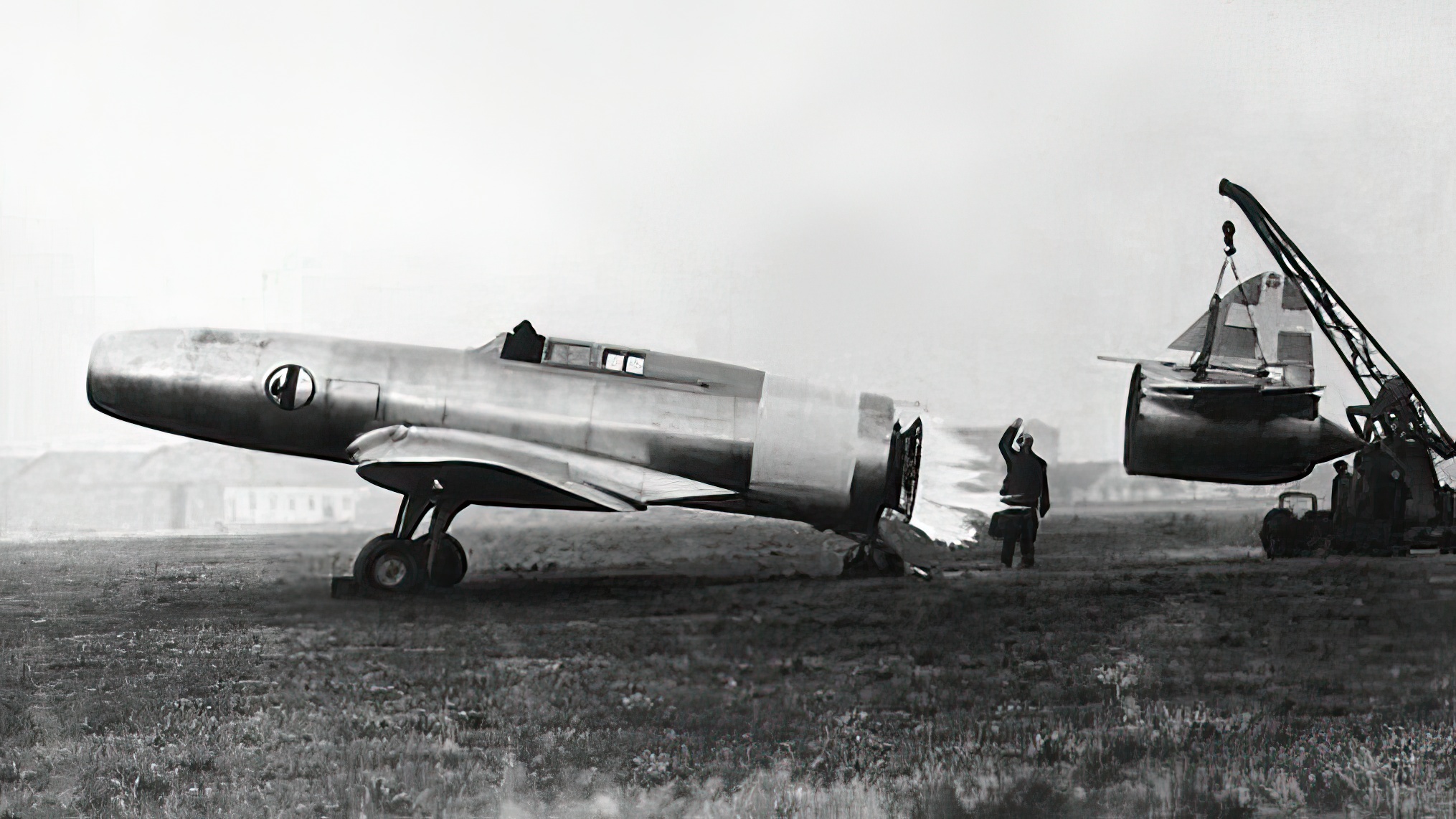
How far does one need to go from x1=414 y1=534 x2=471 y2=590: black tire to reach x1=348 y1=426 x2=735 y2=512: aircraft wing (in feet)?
0.71

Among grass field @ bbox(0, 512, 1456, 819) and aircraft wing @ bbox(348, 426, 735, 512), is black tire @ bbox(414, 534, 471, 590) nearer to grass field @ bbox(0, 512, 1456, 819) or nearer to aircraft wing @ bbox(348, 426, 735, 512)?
grass field @ bbox(0, 512, 1456, 819)

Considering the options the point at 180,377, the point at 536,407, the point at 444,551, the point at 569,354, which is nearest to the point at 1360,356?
the point at 569,354

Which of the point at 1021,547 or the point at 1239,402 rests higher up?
the point at 1239,402

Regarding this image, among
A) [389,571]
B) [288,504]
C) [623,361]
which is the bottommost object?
[389,571]

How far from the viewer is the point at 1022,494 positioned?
473 centimetres

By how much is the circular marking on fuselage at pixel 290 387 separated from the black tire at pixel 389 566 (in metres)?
0.63

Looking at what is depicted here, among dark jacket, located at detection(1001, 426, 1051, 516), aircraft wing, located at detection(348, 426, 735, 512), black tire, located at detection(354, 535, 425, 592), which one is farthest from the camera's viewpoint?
dark jacket, located at detection(1001, 426, 1051, 516)

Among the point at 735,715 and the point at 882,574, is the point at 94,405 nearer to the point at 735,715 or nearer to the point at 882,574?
the point at 735,715

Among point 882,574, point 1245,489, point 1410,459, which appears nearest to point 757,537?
point 882,574

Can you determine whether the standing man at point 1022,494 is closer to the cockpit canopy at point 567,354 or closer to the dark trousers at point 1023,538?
the dark trousers at point 1023,538

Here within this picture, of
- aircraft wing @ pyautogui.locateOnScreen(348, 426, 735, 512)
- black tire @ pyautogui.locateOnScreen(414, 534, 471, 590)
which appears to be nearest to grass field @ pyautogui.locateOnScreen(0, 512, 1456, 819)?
black tire @ pyautogui.locateOnScreen(414, 534, 471, 590)

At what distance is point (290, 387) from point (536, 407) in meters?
0.98

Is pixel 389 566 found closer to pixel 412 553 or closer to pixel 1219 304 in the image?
pixel 412 553

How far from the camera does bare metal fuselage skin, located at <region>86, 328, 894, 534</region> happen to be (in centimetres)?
445
